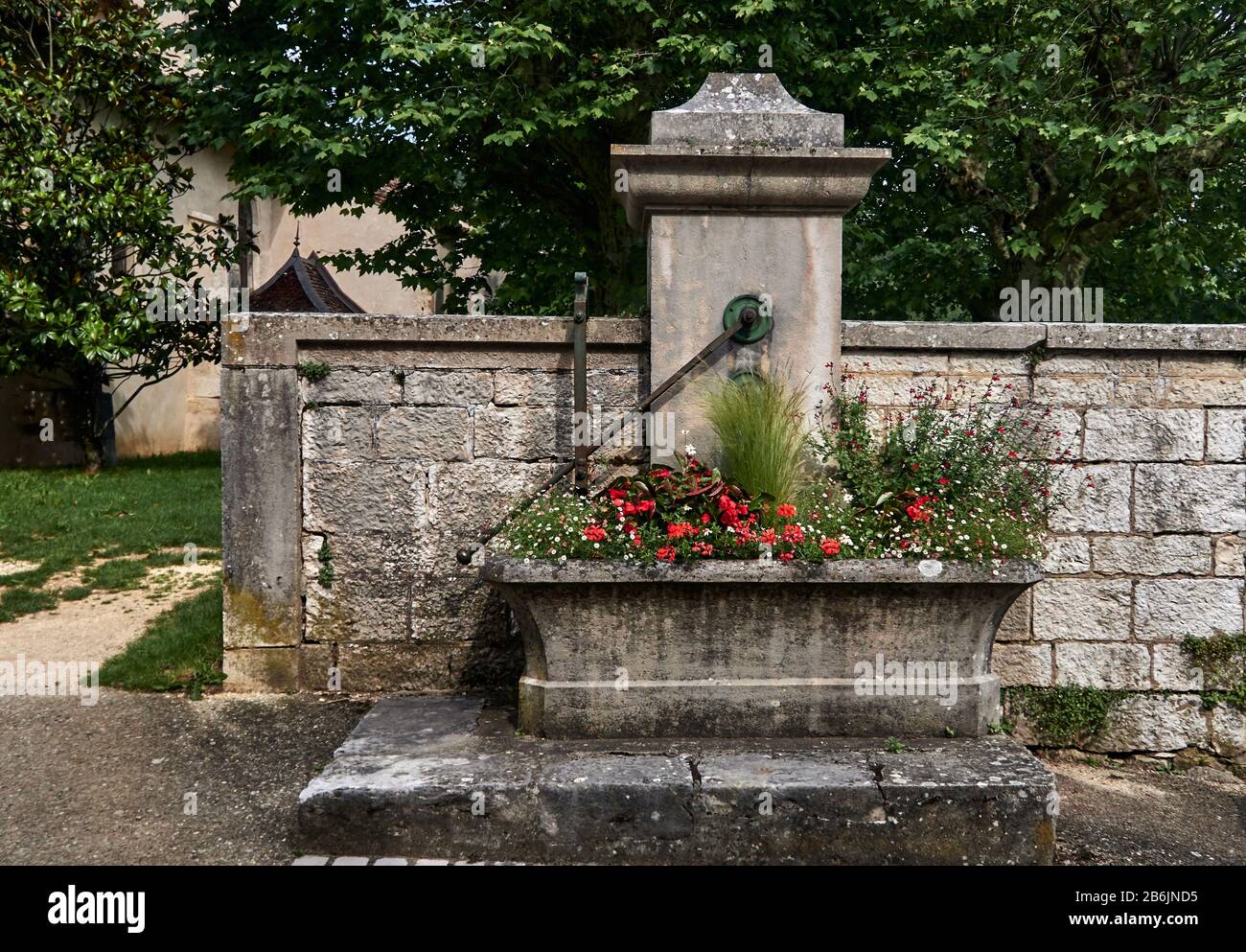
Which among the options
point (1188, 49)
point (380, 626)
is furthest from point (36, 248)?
point (1188, 49)

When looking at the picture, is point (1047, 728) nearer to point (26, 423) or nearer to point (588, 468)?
point (588, 468)

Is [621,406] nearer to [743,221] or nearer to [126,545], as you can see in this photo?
[743,221]

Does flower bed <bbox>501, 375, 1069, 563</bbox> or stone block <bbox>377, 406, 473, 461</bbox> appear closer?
flower bed <bbox>501, 375, 1069, 563</bbox>

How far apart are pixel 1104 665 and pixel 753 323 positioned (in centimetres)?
225

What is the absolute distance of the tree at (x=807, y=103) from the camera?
8539 millimetres

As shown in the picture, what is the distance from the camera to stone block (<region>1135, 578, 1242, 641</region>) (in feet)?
14.9

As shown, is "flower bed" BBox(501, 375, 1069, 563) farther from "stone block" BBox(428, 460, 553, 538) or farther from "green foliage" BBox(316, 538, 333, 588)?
"green foliage" BBox(316, 538, 333, 588)

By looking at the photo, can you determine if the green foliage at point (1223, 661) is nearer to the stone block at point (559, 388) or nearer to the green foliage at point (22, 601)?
the stone block at point (559, 388)

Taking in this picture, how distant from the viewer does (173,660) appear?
5133 millimetres

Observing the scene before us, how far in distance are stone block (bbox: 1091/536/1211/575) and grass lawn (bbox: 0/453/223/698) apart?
4.14m

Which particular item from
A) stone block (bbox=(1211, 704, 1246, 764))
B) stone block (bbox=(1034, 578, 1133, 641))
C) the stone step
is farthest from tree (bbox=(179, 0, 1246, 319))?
the stone step

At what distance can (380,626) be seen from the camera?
4.62 metres

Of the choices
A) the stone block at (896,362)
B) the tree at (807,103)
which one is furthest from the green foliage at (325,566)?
the tree at (807,103)

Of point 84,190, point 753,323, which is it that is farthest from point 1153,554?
point 84,190
